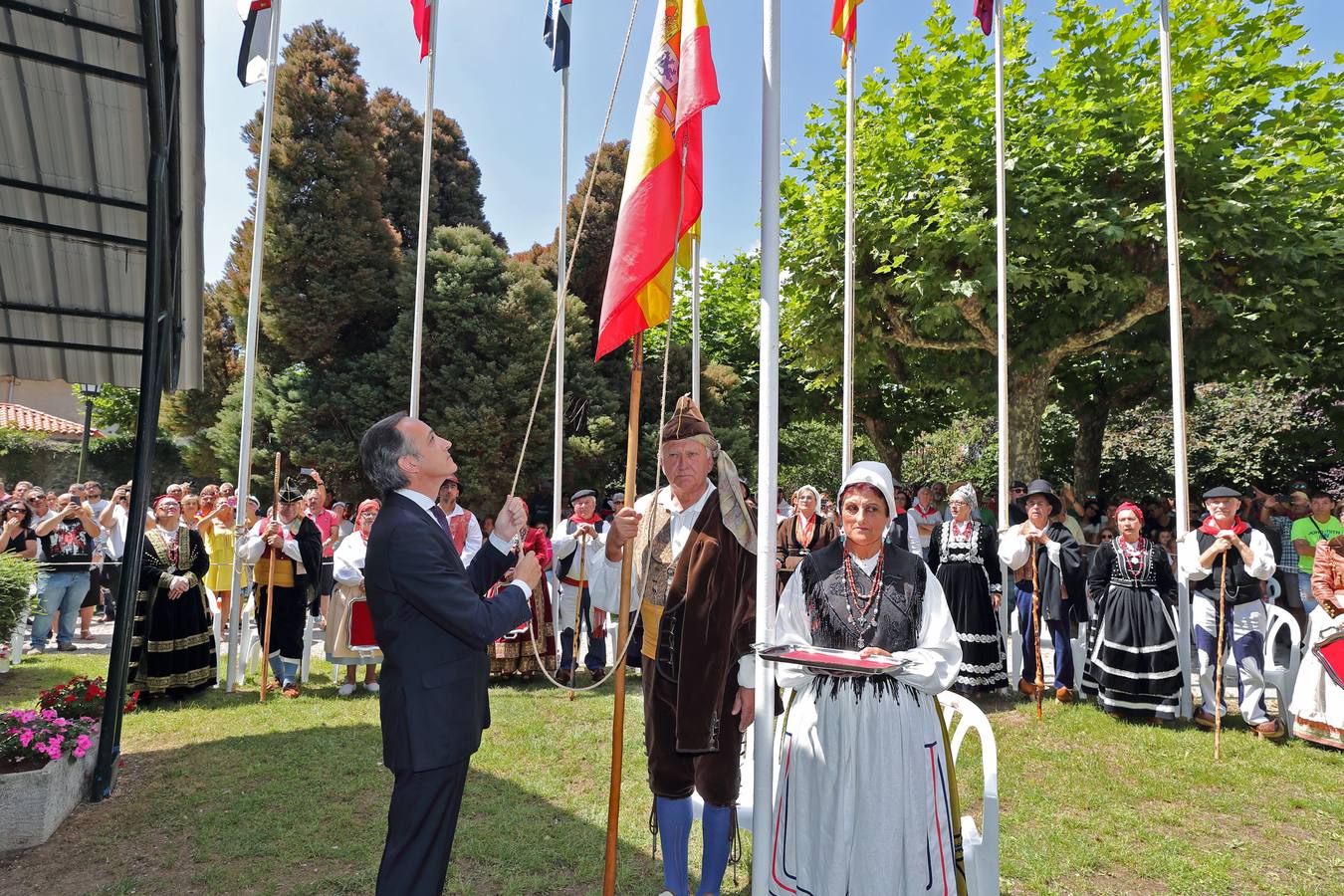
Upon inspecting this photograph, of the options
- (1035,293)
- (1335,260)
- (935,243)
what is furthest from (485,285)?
(1335,260)

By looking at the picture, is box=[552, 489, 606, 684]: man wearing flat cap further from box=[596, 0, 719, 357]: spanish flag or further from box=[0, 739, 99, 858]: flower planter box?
box=[596, 0, 719, 357]: spanish flag

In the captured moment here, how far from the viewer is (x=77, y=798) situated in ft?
16.3

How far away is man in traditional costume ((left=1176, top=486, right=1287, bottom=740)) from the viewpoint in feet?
21.1

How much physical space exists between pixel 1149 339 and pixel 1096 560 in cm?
770

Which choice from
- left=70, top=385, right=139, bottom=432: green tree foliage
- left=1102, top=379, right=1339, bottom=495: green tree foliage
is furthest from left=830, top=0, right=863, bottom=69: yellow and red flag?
left=70, top=385, right=139, bottom=432: green tree foliage

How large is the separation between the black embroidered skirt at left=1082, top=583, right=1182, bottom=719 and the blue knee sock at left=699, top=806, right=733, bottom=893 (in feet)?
16.3

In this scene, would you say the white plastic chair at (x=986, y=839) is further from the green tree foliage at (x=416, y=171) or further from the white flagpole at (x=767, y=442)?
the green tree foliage at (x=416, y=171)

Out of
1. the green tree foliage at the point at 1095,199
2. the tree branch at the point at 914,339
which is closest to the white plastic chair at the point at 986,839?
the green tree foliage at the point at 1095,199

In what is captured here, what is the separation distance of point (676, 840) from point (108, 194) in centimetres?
606

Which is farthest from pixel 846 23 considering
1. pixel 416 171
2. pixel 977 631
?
pixel 416 171

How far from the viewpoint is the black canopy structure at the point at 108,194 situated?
4.53 m

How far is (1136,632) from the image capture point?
6.85 metres

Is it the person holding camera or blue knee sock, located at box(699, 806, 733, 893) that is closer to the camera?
blue knee sock, located at box(699, 806, 733, 893)

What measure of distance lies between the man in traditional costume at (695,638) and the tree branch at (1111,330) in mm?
10775
